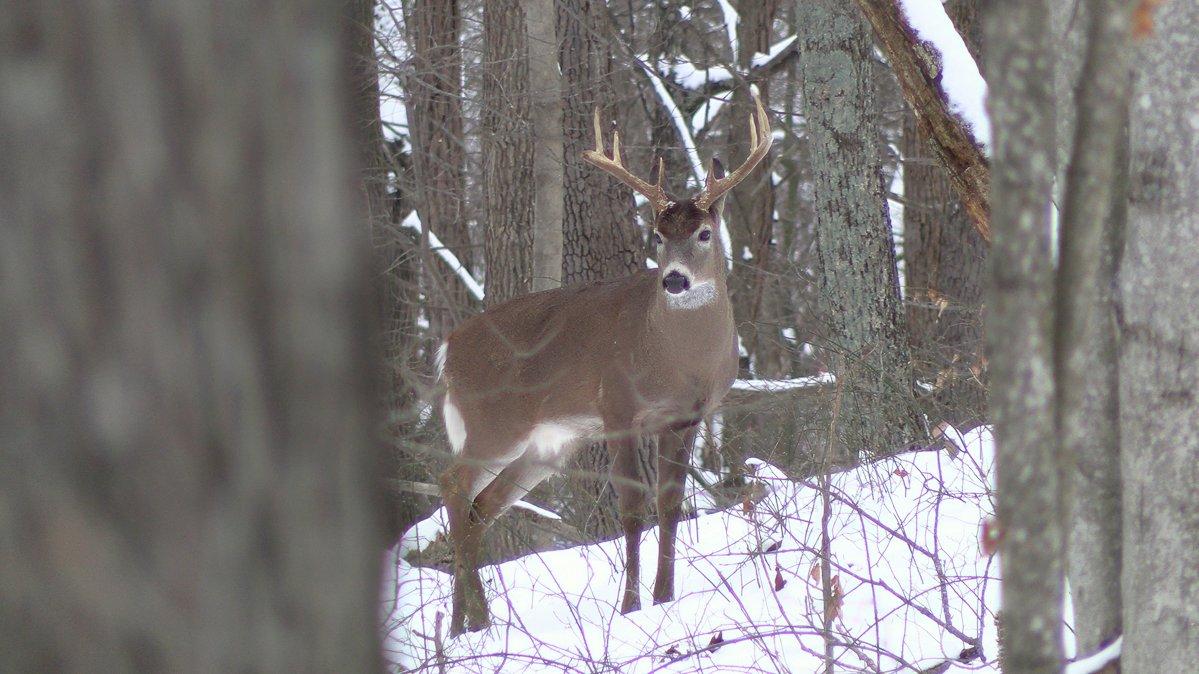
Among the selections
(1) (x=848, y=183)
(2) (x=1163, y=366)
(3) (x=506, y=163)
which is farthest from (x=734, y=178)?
(2) (x=1163, y=366)

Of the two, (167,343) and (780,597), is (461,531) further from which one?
(167,343)

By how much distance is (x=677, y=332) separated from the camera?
6.82 m

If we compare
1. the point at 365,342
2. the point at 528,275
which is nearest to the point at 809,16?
the point at 528,275

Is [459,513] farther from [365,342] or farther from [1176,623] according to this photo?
[365,342]

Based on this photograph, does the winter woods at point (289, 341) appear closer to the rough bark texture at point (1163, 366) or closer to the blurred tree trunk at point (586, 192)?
the rough bark texture at point (1163, 366)

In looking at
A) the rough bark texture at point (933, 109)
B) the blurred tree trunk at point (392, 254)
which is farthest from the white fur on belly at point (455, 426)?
the rough bark texture at point (933, 109)

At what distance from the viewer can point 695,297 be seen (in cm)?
692

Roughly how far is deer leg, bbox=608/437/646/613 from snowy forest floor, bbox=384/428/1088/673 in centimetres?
11

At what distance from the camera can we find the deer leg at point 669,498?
6094 millimetres

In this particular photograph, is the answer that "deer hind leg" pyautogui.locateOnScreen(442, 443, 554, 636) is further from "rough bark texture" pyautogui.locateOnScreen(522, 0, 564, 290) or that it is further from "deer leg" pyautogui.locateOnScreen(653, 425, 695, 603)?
"rough bark texture" pyautogui.locateOnScreen(522, 0, 564, 290)

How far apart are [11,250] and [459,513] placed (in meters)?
6.28

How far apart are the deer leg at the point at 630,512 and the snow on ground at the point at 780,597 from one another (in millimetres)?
138

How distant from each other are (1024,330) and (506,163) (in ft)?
28.2

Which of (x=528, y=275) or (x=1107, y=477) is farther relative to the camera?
(x=528, y=275)
